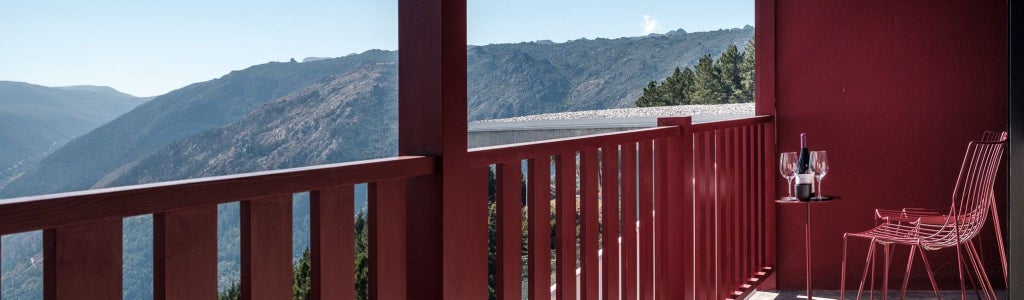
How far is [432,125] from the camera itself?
68.0 inches

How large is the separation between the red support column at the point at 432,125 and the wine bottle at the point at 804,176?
2.29 meters

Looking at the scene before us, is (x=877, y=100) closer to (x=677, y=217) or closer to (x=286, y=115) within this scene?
(x=677, y=217)

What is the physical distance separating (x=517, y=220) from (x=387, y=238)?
51cm

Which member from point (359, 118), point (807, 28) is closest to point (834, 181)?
point (807, 28)

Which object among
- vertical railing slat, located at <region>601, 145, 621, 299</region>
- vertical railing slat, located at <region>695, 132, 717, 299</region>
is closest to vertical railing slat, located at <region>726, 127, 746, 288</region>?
vertical railing slat, located at <region>695, 132, 717, 299</region>

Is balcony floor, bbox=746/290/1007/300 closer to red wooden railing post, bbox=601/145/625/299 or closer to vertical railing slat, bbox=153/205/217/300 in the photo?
red wooden railing post, bbox=601/145/625/299

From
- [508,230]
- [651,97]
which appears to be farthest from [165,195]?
[651,97]

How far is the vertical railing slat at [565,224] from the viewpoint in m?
2.24

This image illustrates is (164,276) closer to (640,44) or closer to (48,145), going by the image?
(48,145)

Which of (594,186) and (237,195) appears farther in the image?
(594,186)

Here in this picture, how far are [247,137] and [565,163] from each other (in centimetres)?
1819

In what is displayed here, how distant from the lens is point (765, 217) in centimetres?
443

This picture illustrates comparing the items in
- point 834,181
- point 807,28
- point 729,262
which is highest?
point 807,28

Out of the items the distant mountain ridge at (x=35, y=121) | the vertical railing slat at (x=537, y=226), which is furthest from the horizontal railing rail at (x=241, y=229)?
the distant mountain ridge at (x=35, y=121)
